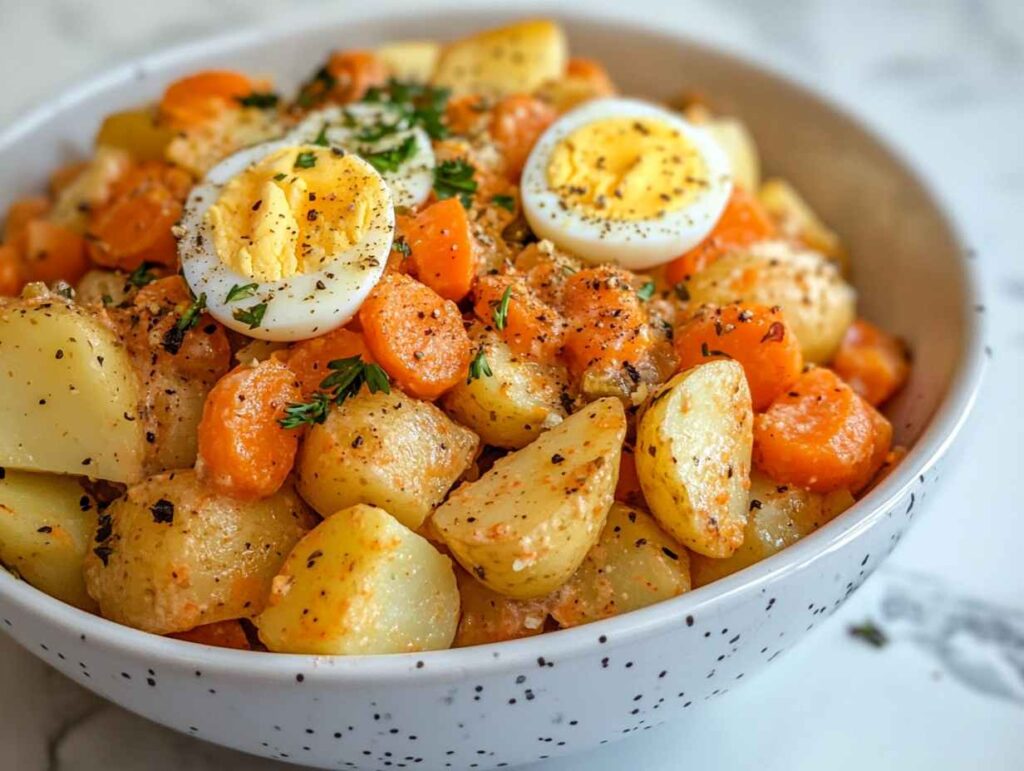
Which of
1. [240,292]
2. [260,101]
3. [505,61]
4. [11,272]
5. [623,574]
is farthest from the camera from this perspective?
[505,61]

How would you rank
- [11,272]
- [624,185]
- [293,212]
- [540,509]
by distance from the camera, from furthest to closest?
[11,272]
[624,185]
[293,212]
[540,509]

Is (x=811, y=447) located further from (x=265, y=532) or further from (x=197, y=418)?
(x=197, y=418)

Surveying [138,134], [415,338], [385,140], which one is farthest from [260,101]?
[415,338]

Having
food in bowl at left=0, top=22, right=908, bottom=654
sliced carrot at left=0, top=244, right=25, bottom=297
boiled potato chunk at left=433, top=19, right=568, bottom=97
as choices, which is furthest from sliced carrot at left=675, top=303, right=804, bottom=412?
sliced carrot at left=0, top=244, right=25, bottom=297

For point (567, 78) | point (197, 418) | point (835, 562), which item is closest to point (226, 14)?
point (567, 78)

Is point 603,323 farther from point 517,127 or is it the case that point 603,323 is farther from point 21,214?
point 21,214

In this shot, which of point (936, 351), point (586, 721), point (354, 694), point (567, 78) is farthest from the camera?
point (567, 78)

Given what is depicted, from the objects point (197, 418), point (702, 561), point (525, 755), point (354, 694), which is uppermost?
point (197, 418)
